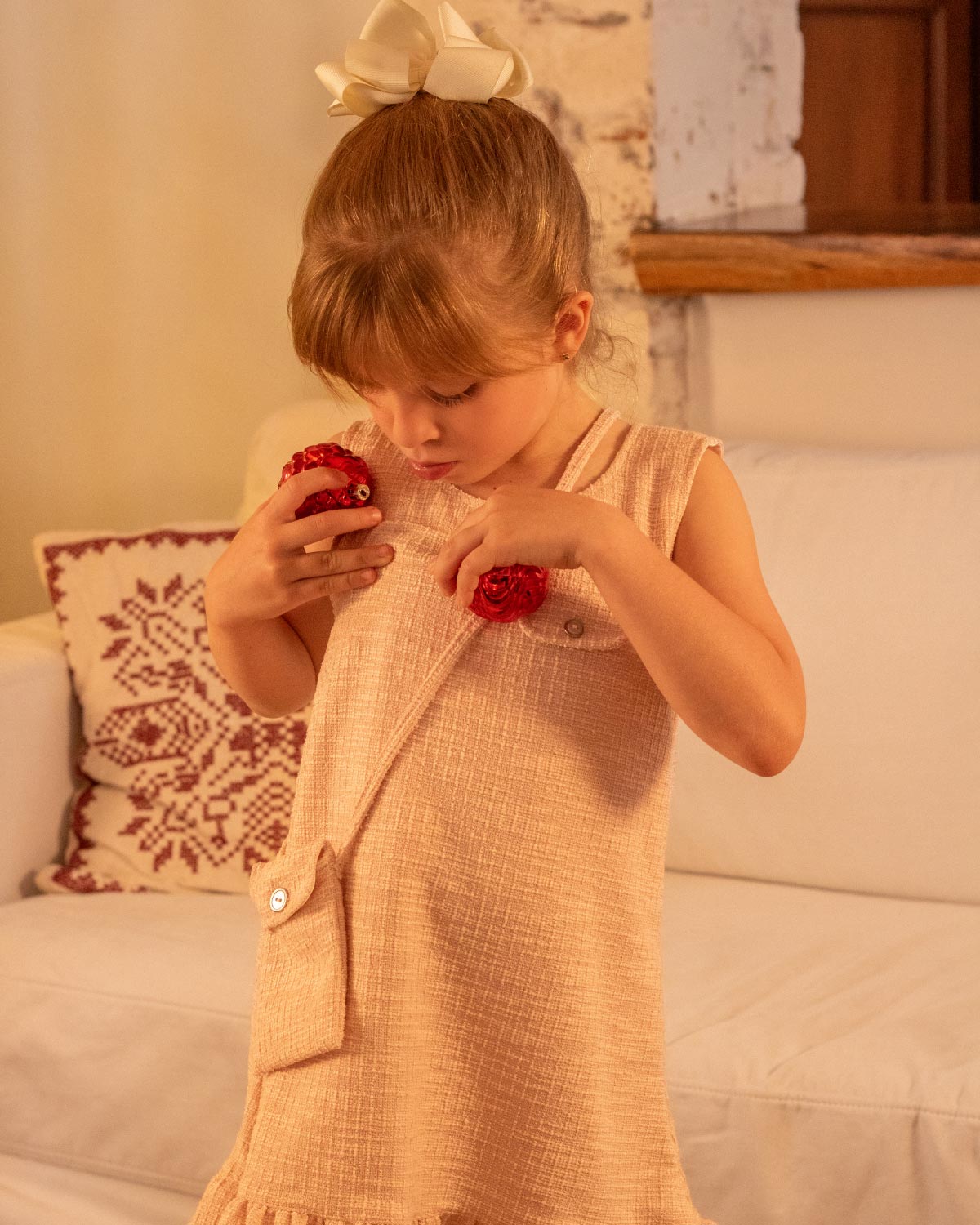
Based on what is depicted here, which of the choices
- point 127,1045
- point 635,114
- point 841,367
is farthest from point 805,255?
point 127,1045

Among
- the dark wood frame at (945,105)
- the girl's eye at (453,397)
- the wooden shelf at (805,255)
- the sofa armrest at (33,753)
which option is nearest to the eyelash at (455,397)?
the girl's eye at (453,397)

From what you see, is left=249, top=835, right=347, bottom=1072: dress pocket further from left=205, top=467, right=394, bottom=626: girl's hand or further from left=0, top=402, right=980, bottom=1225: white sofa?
left=0, top=402, right=980, bottom=1225: white sofa

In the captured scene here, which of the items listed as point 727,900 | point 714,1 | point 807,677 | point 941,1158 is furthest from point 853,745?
point 714,1

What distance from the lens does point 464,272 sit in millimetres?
760

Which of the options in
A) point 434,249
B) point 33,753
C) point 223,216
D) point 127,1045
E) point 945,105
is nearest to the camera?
point 434,249

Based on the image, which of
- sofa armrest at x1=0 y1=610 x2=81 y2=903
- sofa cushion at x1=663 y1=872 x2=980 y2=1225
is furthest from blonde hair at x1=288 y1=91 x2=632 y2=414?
sofa armrest at x1=0 y1=610 x2=81 y2=903

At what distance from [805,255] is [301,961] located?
138 cm

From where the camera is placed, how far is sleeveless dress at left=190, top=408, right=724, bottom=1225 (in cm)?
81

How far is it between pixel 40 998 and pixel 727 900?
760 mm

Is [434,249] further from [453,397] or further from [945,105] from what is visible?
[945,105]

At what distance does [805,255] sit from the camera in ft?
6.20

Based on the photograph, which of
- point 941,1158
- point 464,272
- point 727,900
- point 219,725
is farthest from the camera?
point 219,725

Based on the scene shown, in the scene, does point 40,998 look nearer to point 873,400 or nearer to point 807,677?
point 807,677

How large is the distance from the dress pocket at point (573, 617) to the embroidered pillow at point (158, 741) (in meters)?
0.93
